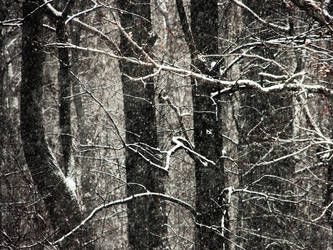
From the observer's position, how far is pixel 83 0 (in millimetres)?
12688

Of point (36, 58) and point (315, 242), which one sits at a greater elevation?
point (36, 58)

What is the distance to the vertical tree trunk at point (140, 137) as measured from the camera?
9016 mm

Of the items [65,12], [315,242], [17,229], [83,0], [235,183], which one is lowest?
[315,242]

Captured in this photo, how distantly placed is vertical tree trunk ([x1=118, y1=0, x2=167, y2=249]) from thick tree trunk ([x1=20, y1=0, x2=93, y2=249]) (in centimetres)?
146

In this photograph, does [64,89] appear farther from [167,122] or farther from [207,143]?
[207,143]

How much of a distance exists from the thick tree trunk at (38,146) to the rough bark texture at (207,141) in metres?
1.94

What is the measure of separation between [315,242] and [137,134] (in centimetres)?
565

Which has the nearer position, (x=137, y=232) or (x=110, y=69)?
(x=137, y=232)

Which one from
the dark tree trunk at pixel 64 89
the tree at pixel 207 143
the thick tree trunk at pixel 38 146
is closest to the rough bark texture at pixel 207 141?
the tree at pixel 207 143

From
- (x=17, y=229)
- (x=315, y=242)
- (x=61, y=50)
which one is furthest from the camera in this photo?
(x=315, y=242)

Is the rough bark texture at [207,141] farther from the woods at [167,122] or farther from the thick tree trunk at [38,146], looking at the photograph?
the thick tree trunk at [38,146]

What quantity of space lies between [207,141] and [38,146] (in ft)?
8.97

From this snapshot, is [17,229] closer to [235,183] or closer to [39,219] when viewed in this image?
[39,219]

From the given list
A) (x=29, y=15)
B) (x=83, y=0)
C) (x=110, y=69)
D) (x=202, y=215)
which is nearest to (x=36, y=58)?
(x=29, y=15)
